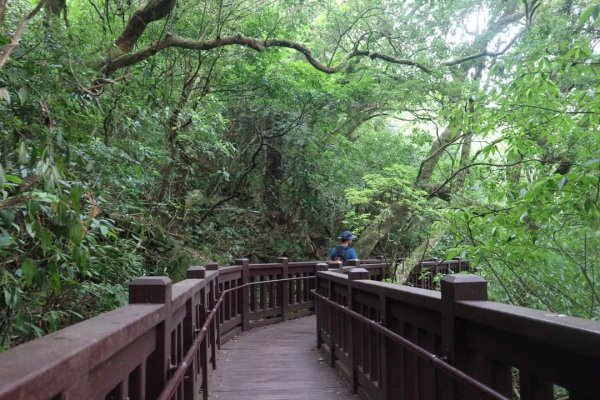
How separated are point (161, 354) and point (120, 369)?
0.73 metres

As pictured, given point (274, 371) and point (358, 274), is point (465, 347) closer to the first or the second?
point (358, 274)

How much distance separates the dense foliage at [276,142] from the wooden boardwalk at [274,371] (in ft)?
5.12

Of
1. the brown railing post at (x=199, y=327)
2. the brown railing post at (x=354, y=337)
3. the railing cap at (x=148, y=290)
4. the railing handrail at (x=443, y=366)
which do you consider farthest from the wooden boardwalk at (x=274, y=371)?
the railing cap at (x=148, y=290)

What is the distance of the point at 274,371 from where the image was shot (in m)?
5.73

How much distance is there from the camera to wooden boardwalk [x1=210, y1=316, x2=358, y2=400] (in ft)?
15.9

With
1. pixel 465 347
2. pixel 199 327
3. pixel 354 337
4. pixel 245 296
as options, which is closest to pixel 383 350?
pixel 354 337

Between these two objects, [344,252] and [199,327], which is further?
[344,252]

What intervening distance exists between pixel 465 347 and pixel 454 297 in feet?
0.80

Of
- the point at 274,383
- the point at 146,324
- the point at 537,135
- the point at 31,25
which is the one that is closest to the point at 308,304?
the point at 274,383

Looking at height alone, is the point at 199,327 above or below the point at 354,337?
above

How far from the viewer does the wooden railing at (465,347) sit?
5.38 ft

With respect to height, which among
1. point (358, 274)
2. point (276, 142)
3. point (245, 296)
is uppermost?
point (276, 142)

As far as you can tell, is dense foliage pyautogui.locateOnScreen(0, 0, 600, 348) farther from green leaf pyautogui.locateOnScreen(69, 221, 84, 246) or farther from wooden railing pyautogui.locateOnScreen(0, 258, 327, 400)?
wooden railing pyautogui.locateOnScreen(0, 258, 327, 400)

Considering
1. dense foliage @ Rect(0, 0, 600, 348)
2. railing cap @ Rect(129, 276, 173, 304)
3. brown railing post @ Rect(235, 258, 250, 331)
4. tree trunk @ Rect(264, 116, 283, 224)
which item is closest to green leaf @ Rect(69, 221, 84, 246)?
dense foliage @ Rect(0, 0, 600, 348)
